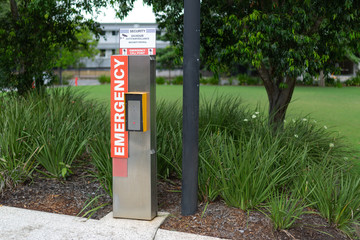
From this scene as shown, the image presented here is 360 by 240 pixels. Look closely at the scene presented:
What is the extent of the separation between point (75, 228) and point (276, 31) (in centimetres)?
387

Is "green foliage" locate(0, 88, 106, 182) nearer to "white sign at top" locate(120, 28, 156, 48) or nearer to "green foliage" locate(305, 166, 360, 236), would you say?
"white sign at top" locate(120, 28, 156, 48)

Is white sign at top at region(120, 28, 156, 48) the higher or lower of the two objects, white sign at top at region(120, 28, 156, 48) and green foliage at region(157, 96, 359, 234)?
the higher

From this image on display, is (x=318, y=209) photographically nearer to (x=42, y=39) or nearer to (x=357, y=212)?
(x=357, y=212)

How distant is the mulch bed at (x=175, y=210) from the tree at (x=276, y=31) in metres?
2.41

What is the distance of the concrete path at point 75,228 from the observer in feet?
13.4

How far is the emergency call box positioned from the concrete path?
3.07 feet

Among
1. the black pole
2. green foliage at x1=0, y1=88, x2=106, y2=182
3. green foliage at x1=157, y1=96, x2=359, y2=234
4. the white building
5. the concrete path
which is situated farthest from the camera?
the white building

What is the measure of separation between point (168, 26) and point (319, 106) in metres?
13.2

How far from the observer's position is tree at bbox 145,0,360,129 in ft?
20.9

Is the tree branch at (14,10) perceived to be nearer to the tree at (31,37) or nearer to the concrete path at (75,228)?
the tree at (31,37)

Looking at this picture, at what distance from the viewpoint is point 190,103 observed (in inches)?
175

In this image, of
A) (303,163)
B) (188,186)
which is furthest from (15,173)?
(303,163)

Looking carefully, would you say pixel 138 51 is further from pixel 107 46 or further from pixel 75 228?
pixel 107 46

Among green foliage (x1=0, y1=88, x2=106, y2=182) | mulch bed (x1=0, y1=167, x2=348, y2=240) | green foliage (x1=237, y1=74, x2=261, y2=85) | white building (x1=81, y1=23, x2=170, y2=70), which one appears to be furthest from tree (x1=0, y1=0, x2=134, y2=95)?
white building (x1=81, y1=23, x2=170, y2=70)
